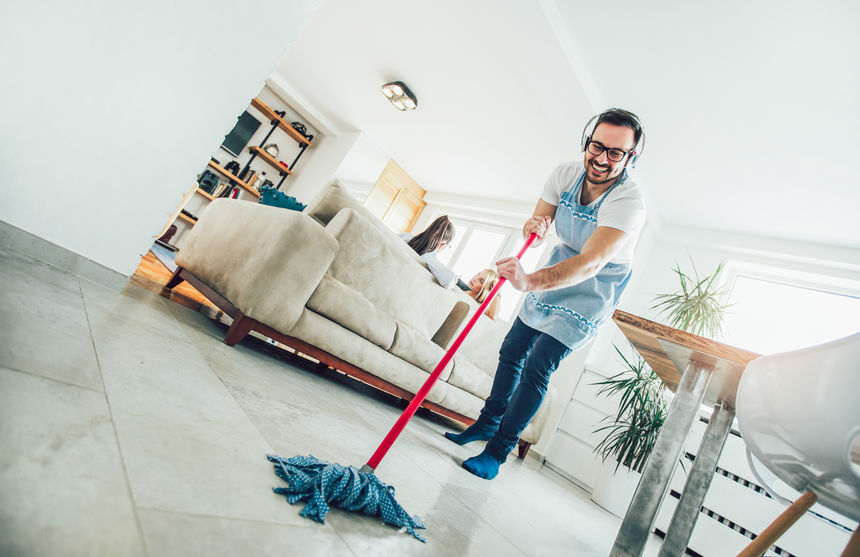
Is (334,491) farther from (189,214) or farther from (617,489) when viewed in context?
(189,214)

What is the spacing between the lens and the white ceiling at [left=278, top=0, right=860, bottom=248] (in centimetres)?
245

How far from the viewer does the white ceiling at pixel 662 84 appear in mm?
2453

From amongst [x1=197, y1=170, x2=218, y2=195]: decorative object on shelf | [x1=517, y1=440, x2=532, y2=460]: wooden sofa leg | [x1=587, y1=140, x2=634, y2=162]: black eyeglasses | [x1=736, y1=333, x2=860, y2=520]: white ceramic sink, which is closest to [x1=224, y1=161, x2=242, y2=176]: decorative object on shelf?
[x1=197, y1=170, x2=218, y2=195]: decorative object on shelf

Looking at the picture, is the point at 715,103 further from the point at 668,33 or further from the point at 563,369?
the point at 563,369

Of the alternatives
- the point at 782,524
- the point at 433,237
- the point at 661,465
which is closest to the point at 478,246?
the point at 433,237

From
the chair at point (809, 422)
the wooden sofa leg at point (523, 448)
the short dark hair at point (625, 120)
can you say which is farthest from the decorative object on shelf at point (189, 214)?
the chair at point (809, 422)

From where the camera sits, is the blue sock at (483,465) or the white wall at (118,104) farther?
the blue sock at (483,465)

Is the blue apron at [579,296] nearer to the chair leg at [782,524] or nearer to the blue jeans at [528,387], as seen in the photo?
the blue jeans at [528,387]

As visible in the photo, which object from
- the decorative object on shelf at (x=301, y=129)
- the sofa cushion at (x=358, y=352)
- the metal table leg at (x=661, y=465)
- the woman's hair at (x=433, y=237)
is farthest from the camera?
the decorative object on shelf at (x=301, y=129)

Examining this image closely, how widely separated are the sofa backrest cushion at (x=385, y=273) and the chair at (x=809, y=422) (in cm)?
157

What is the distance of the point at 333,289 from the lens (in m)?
1.76

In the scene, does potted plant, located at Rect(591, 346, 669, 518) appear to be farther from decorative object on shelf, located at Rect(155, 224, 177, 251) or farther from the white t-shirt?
decorative object on shelf, located at Rect(155, 224, 177, 251)

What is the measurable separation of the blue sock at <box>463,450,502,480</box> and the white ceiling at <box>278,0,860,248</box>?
2742mm

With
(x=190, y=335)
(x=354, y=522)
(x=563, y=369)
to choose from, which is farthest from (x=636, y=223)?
(x=563, y=369)
